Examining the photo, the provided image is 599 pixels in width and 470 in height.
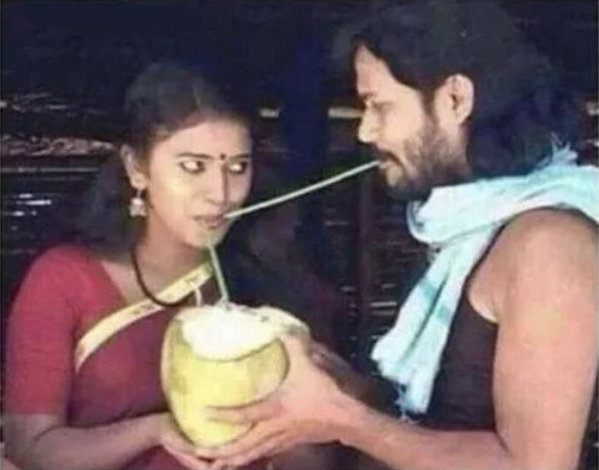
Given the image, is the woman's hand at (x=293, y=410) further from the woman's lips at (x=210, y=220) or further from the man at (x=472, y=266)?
the woman's lips at (x=210, y=220)

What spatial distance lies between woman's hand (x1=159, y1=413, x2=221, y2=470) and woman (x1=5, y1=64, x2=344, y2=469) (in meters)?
0.04

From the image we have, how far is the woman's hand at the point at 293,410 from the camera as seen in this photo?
91.6 inches

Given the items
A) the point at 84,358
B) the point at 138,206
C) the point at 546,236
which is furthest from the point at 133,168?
the point at 546,236

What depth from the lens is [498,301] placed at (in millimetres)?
2303

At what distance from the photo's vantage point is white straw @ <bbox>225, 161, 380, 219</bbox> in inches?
104

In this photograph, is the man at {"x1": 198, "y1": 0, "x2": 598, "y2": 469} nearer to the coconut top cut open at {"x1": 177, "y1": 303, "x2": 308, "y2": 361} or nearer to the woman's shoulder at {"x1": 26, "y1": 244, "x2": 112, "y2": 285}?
the coconut top cut open at {"x1": 177, "y1": 303, "x2": 308, "y2": 361}

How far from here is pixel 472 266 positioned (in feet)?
7.74

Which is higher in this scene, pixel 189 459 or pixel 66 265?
pixel 66 265

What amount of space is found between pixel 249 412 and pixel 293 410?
0.05 meters

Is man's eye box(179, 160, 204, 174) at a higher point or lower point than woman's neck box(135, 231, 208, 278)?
Answer: higher

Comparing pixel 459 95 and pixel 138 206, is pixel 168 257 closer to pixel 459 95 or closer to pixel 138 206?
pixel 138 206

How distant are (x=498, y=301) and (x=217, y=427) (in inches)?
13.9

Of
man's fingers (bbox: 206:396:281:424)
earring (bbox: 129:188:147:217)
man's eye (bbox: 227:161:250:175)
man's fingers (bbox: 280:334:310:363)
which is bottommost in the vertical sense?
man's fingers (bbox: 206:396:281:424)

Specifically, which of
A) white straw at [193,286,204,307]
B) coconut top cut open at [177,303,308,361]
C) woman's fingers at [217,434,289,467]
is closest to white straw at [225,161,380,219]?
white straw at [193,286,204,307]
